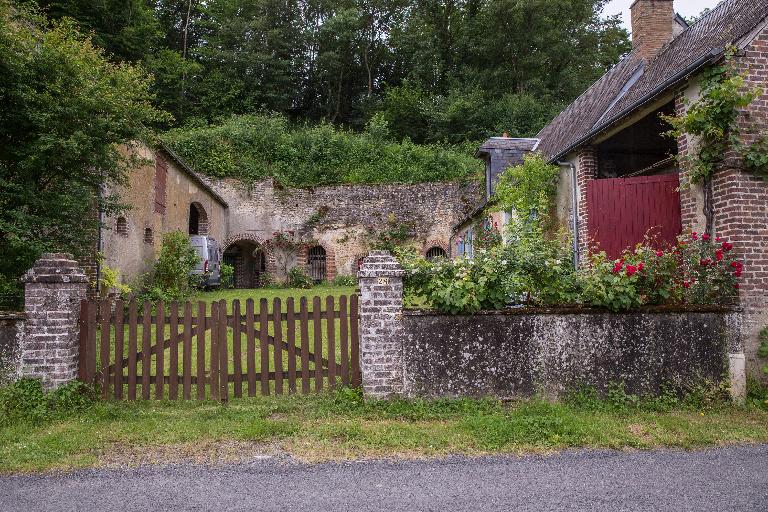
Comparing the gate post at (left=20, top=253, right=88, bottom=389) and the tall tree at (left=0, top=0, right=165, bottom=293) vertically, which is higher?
the tall tree at (left=0, top=0, right=165, bottom=293)

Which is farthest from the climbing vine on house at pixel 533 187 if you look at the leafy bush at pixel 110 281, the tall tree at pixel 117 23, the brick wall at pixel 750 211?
the tall tree at pixel 117 23

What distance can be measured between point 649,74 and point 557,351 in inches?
288

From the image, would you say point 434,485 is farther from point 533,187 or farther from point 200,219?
point 200,219

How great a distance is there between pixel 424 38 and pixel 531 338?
1337 inches

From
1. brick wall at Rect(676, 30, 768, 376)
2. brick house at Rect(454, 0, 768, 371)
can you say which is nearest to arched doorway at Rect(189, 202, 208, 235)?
brick house at Rect(454, 0, 768, 371)

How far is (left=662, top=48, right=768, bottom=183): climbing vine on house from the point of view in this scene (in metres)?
6.07

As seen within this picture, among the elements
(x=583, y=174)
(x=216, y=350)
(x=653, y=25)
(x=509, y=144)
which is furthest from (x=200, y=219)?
(x=216, y=350)

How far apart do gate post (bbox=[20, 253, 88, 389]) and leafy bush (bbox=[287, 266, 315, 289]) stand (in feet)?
54.9

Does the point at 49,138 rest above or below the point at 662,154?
below

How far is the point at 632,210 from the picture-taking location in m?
8.24

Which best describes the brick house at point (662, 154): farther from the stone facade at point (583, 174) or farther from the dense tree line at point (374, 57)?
the dense tree line at point (374, 57)

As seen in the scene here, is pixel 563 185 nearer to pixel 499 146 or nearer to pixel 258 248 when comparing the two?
pixel 499 146

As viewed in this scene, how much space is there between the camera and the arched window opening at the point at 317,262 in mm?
24062

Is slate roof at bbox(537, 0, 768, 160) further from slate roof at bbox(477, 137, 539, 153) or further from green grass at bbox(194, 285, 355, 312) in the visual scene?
green grass at bbox(194, 285, 355, 312)
